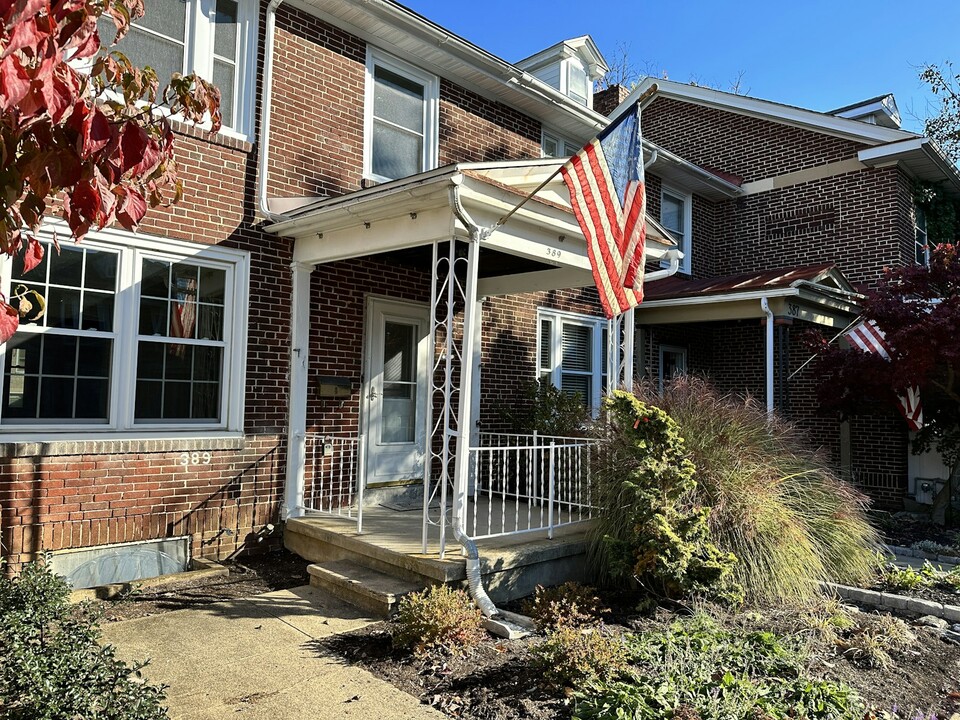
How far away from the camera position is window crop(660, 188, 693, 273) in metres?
14.1

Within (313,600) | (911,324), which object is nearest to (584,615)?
(313,600)

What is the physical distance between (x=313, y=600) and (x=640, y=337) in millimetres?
8509

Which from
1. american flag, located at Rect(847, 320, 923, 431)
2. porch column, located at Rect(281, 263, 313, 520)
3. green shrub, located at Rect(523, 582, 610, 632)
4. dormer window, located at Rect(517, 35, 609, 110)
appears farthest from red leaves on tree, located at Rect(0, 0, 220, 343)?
dormer window, located at Rect(517, 35, 609, 110)

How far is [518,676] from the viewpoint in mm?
4258

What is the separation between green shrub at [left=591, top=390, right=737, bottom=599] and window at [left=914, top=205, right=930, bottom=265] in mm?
10963

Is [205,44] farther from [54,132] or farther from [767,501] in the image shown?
[767,501]

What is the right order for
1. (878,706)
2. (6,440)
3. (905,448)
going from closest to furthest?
(878,706), (6,440), (905,448)

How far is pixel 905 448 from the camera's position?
12055 mm

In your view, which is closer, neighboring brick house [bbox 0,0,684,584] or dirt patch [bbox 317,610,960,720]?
dirt patch [bbox 317,610,960,720]

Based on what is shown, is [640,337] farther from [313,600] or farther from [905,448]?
[313,600]

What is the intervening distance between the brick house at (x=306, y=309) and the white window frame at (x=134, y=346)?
19mm

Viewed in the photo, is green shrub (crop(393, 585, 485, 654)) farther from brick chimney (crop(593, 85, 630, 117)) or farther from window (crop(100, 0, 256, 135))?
brick chimney (crop(593, 85, 630, 117))

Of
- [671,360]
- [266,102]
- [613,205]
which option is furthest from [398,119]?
[671,360]

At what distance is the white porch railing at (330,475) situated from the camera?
7610 mm
